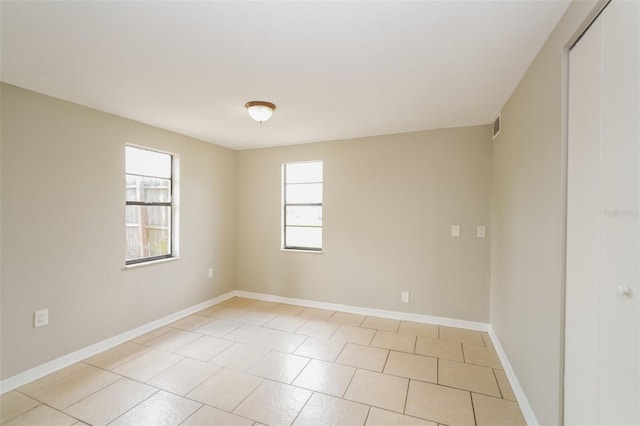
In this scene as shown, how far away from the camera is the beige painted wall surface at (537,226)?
1.50 meters

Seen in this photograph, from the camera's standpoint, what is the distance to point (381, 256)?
150 inches

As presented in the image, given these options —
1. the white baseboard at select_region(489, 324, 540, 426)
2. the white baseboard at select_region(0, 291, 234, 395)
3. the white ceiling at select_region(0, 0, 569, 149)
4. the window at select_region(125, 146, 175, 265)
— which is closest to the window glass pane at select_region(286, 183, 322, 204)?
the white ceiling at select_region(0, 0, 569, 149)

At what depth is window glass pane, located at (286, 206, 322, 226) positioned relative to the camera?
14.1ft

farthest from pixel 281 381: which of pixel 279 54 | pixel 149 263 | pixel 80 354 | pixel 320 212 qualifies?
pixel 279 54

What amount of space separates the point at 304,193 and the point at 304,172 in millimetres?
329

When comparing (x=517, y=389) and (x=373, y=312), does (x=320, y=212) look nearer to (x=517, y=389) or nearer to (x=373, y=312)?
(x=373, y=312)

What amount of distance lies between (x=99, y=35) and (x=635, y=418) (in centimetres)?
303

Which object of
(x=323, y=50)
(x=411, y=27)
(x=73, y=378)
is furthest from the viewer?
(x=73, y=378)

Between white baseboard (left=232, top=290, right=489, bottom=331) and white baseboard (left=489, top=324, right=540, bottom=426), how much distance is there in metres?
0.45

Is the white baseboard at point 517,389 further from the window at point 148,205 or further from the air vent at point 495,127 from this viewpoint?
the window at point 148,205

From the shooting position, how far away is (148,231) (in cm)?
351

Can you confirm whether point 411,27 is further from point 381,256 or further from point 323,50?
point 381,256

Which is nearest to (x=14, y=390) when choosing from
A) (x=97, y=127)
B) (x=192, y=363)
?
(x=192, y=363)

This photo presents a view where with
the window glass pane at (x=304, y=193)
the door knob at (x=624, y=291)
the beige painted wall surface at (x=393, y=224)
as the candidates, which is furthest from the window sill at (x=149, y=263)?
the door knob at (x=624, y=291)
